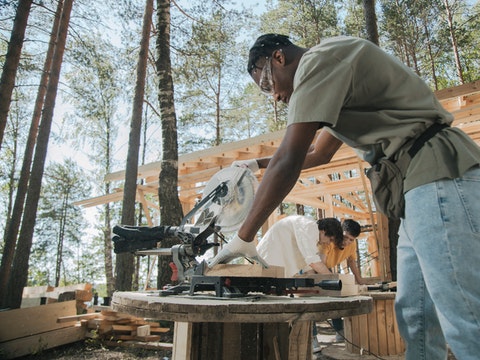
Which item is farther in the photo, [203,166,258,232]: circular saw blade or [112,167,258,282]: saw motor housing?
[203,166,258,232]: circular saw blade

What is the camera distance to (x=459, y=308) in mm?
Answer: 1059

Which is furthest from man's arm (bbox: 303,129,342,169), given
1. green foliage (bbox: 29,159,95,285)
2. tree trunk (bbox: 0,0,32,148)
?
green foliage (bbox: 29,159,95,285)

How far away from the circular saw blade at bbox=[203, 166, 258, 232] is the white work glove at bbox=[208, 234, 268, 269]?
0.41m

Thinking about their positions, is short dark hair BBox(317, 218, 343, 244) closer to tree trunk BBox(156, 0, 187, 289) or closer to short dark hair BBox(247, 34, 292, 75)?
tree trunk BBox(156, 0, 187, 289)

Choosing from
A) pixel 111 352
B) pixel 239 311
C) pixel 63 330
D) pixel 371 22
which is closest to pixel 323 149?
pixel 239 311

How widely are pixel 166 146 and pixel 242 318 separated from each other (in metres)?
5.75

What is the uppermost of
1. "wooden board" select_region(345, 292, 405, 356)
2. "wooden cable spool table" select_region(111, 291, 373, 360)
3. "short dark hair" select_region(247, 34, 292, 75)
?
"short dark hair" select_region(247, 34, 292, 75)

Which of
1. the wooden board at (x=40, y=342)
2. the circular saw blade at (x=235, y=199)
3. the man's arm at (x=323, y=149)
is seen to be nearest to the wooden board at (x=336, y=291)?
the circular saw blade at (x=235, y=199)

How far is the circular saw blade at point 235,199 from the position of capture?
2.08 m

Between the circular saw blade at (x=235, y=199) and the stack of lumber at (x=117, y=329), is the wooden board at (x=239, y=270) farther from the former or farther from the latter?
the stack of lumber at (x=117, y=329)

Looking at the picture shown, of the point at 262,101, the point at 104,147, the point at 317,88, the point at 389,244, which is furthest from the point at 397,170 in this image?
the point at 104,147

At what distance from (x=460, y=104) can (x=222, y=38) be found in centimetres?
580

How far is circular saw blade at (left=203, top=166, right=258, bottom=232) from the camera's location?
6.81 feet

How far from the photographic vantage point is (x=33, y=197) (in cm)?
804
